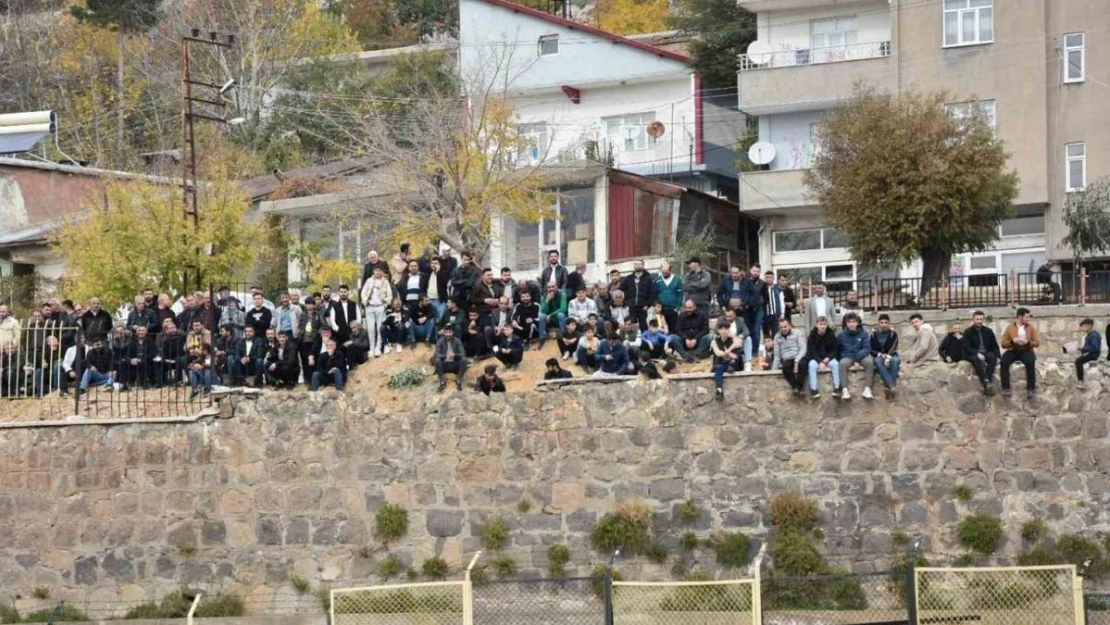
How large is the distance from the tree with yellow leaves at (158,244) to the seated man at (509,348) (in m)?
9.67

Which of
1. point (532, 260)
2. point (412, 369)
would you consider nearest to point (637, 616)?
point (412, 369)

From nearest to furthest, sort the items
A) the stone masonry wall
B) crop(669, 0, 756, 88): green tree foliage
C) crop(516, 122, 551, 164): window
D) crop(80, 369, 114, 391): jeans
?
the stone masonry wall, crop(80, 369, 114, 391): jeans, crop(516, 122, 551, 164): window, crop(669, 0, 756, 88): green tree foliage

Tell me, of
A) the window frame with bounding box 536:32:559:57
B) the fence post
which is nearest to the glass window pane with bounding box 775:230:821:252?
the window frame with bounding box 536:32:559:57

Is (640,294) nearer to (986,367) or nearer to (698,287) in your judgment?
(698,287)

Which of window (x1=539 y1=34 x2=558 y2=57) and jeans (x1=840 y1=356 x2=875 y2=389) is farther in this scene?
window (x1=539 y1=34 x2=558 y2=57)

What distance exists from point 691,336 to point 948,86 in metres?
15.1

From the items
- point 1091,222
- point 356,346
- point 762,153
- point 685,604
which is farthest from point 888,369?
point 762,153

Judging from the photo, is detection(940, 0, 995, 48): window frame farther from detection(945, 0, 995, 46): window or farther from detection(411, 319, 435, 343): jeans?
detection(411, 319, 435, 343): jeans

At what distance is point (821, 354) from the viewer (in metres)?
25.4

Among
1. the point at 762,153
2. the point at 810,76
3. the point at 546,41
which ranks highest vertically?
the point at 546,41

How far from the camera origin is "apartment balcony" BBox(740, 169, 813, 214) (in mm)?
41125

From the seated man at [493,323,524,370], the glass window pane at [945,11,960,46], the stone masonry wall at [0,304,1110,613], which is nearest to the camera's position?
the stone masonry wall at [0,304,1110,613]

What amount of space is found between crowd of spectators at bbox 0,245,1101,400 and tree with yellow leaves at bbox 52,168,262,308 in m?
5.84

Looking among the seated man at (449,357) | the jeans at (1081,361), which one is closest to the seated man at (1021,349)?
the jeans at (1081,361)
